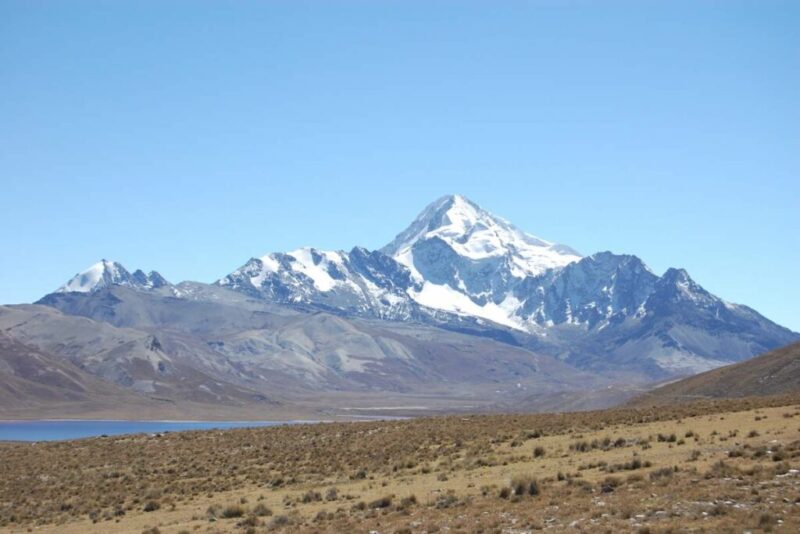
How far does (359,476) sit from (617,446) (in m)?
13.1

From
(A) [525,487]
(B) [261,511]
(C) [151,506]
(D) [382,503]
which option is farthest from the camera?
(C) [151,506]

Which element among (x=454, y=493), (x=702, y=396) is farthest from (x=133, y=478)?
(x=702, y=396)

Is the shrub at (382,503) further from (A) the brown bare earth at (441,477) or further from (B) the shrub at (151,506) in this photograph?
(B) the shrub at (151,506)

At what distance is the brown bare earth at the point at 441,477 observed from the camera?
26422 mm

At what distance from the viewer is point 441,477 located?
1556 inches

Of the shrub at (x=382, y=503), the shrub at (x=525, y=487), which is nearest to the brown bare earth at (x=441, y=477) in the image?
the shrub at (x=525, y=487)

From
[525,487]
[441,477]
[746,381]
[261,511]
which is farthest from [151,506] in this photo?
[746,381]

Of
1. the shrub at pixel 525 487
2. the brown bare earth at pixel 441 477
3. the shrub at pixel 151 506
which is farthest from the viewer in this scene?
the shrub at pixel 151 506

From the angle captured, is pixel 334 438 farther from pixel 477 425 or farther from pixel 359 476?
pixel 359 476

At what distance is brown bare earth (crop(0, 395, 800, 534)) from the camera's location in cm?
2642

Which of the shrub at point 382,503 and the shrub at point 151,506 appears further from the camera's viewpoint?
the shrub at point 151,506

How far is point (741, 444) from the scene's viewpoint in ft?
121

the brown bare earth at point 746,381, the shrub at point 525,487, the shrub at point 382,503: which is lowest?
the shrub at point 382,503

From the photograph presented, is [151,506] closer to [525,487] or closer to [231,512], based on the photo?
[231,512]
